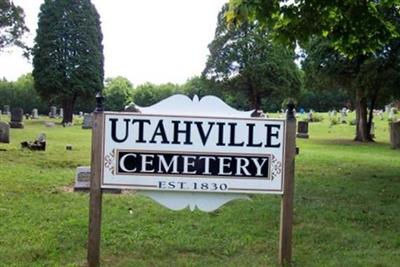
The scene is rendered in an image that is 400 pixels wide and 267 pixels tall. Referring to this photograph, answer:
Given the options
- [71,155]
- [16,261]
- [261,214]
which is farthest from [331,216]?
[71,155]

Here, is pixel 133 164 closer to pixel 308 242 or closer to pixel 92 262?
pixel 92 262

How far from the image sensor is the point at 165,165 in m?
5.08

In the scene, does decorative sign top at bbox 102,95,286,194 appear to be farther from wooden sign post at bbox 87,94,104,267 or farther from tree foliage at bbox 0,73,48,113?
tree foliage at bbox 0,73,48,113

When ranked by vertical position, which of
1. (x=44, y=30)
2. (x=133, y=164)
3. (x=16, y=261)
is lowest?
(x=16, y=261)

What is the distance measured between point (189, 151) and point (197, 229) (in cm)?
191

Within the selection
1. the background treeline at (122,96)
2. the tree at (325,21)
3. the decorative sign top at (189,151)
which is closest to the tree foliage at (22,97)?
the background treeline at (122,96)

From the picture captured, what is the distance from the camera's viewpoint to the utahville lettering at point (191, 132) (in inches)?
198

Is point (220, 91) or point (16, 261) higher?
point (220, 91)

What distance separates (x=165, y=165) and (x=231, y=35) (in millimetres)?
46713

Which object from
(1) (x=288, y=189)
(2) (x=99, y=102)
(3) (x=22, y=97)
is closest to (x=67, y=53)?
(3) (x=22, y=97)

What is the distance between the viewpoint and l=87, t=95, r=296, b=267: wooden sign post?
505 centimetres

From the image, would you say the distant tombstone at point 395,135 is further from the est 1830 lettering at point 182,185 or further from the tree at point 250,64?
the tree at point 250,64

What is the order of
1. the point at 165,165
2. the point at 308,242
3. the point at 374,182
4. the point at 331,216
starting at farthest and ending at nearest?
the point at 374,182 < the point at 331,216 < the point at 308,242 < the point at 165,165

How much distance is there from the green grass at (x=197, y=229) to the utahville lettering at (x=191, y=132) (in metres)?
1.21
